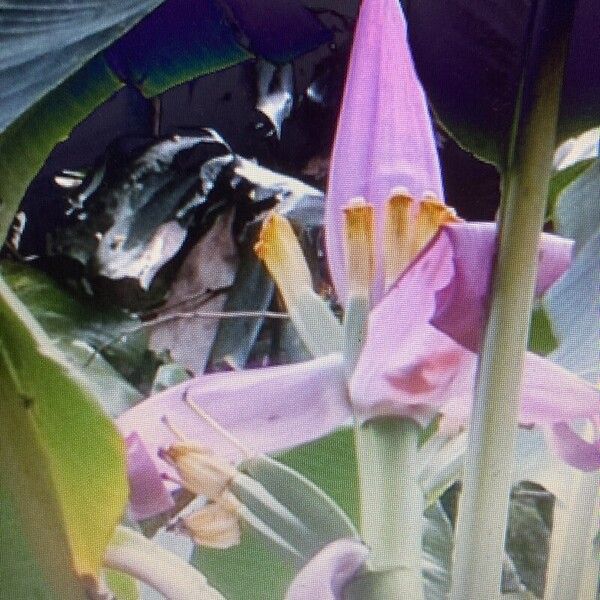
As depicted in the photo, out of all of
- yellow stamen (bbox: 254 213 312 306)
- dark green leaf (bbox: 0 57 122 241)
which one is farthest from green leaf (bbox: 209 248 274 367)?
dark green leaf (bbox: 0 57 122 241)

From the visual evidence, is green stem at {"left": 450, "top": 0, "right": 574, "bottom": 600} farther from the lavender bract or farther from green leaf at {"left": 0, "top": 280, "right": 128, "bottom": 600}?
green leaf at {"left": 0, "top": 280, "right": 128, "bottom": 600}

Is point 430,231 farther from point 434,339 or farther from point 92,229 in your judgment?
point 92,229

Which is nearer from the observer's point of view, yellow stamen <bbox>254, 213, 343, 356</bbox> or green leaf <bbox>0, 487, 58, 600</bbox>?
green leaf <bbox>0, 487, 58, 600</bbox>

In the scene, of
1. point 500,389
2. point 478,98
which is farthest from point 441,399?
point 478,98

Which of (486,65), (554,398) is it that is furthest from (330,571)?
(486,65)

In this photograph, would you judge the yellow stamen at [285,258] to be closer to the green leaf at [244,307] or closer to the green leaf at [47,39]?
the green leaf at [244,307]
